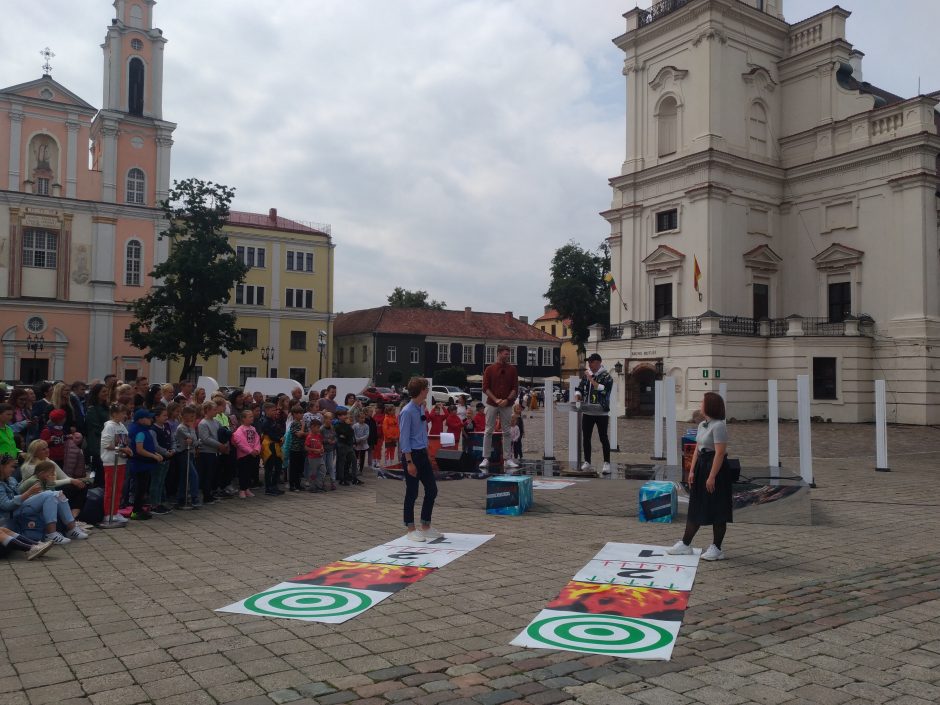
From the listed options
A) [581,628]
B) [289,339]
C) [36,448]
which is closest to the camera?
[581,628]

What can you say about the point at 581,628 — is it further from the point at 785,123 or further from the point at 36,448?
the point at 785,123

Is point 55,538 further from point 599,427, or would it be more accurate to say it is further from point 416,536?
point 599,427

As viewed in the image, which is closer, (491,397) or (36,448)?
(36,448)

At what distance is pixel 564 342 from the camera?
97.7m

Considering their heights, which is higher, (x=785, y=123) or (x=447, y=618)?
(x=785, y=123)

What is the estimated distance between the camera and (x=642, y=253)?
43375 millimetres

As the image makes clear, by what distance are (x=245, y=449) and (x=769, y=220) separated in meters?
35.7

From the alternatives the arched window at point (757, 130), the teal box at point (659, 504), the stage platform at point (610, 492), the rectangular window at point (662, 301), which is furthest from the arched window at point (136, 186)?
the teal box at point (659, 504)

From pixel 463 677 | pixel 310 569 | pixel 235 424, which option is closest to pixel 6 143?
pixel 235 424

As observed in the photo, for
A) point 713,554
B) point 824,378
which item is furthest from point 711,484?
point 824,378

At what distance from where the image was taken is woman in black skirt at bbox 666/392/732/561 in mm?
8039

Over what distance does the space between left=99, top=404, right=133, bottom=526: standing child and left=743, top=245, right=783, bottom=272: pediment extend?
3558cm

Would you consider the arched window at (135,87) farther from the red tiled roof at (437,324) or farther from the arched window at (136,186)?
the red tiled roof at (437,324)

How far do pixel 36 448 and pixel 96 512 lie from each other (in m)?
1.34
